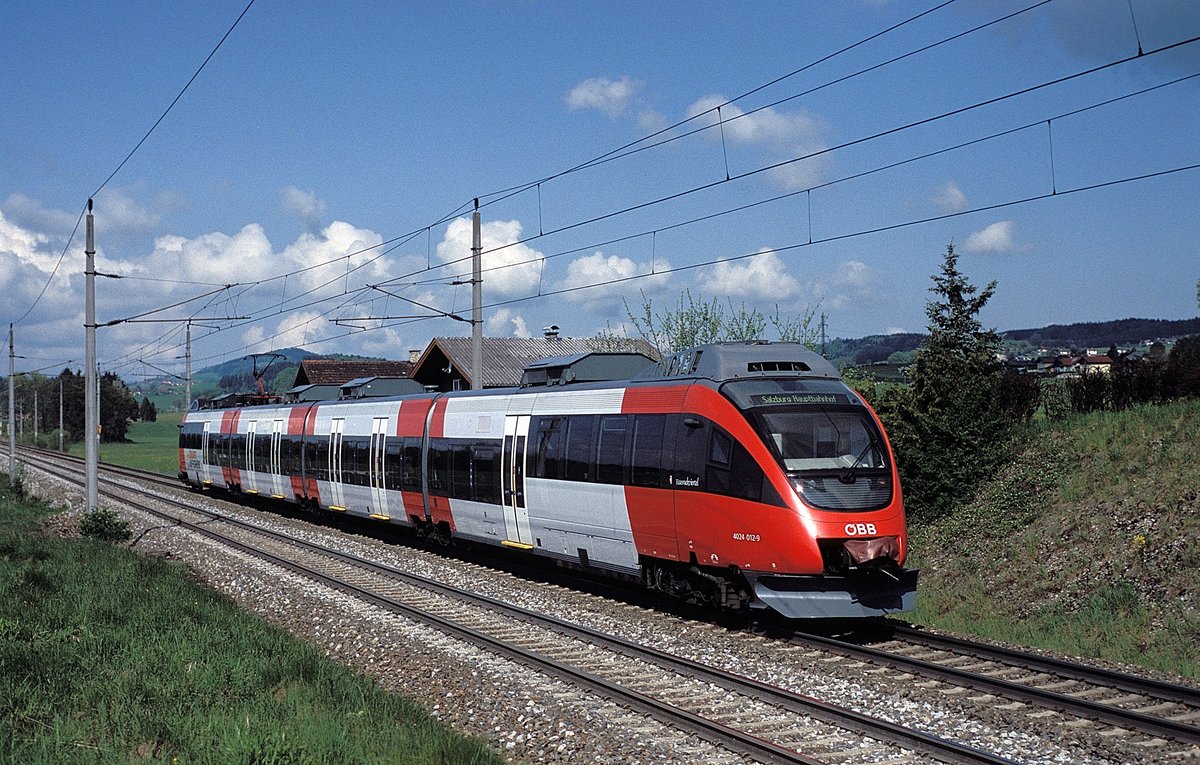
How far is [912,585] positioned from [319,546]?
594 inches

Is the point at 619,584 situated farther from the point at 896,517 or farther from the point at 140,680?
the point at 140,680

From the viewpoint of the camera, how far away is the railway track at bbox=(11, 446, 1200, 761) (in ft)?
29.7

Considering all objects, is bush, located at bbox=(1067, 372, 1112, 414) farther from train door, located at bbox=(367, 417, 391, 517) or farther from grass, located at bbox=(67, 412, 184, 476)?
grass, located at bbox=(67, 412, 184, 476)

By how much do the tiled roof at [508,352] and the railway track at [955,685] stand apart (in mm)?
30470

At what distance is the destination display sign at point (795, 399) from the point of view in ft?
44.7

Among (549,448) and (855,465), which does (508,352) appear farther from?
(855,465)

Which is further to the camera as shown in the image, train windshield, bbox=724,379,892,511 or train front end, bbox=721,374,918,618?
train windshield, bbox=724,379,892,511

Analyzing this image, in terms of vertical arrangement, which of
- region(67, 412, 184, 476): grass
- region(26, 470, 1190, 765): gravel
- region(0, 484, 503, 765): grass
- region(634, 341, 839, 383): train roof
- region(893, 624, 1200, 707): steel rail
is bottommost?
region(26, 470, 1190, 765): gravel

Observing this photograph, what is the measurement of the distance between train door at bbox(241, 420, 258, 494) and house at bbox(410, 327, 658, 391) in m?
9.04

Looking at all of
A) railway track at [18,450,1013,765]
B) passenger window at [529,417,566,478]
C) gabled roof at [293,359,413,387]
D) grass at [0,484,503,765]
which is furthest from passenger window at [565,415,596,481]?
gabled roof at [293,359,413,387]

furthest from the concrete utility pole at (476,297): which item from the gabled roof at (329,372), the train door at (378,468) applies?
the gabled roof at (329,372)

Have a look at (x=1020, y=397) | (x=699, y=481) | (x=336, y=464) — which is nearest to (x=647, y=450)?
(x=699, y=481)

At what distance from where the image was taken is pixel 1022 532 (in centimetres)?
1858

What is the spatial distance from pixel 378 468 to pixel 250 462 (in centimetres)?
1197
